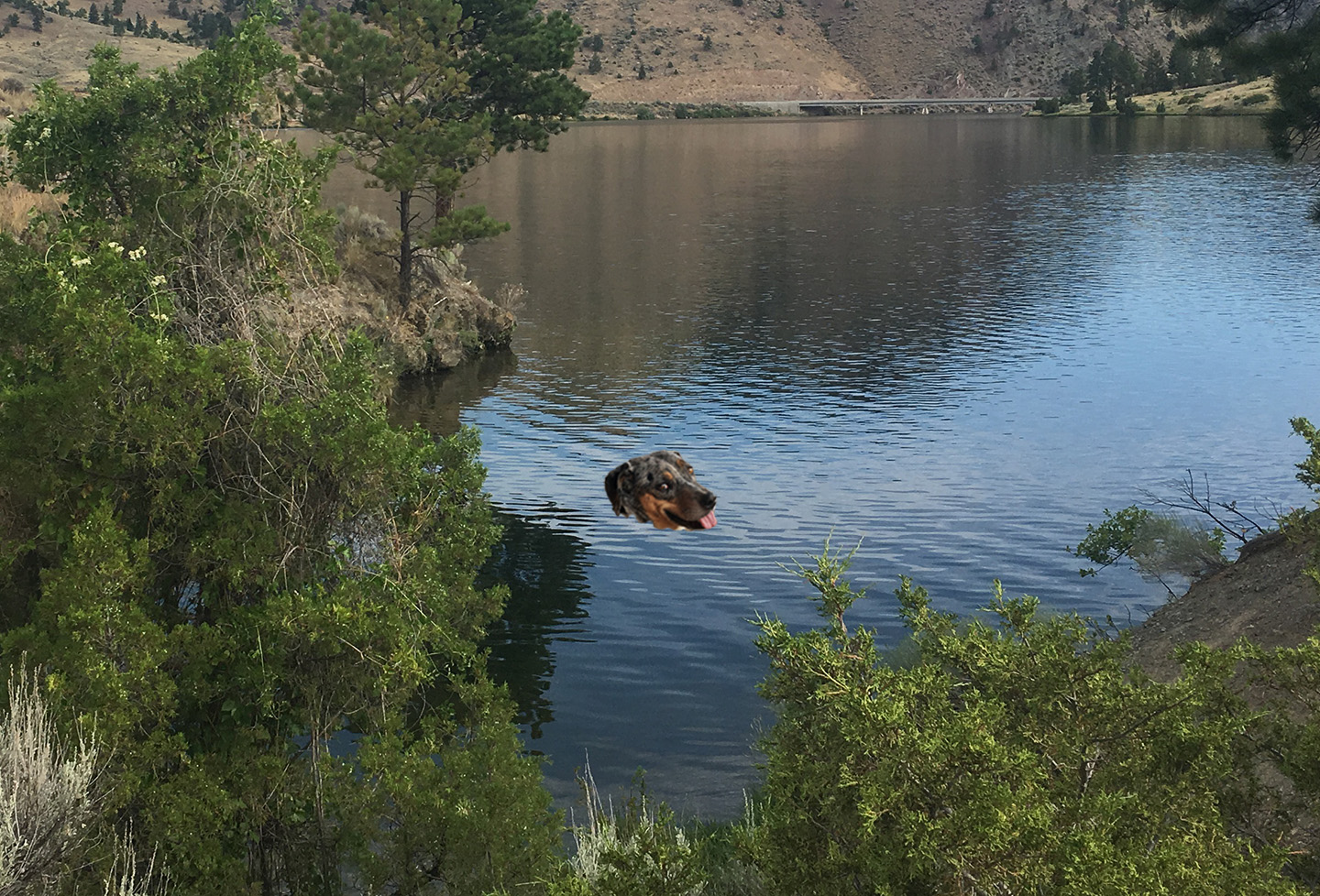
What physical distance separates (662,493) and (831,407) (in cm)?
3092

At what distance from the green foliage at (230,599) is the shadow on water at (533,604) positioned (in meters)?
6.94

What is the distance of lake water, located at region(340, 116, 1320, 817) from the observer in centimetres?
2150

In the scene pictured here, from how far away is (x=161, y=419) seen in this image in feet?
35.8

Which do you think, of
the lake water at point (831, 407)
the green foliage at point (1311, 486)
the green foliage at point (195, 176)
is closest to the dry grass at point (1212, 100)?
the lake water at point (831, 407)

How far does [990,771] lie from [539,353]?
37.2 metres

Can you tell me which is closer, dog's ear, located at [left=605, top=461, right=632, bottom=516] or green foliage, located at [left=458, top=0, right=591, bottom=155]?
dog's ear, located at [left=605, top=461, right=632, bottom=516]

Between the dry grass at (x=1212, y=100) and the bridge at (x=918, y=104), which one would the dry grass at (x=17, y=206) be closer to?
the dry grass at (x=1212, y=100)

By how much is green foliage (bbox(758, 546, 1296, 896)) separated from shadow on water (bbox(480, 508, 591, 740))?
11596 mm

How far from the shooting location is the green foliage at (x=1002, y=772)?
607cm

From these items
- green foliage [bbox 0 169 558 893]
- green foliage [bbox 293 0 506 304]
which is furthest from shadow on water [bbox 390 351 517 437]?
green foliage [bbox 0 169 558 893]

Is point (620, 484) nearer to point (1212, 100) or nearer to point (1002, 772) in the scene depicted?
point (1002, 772)

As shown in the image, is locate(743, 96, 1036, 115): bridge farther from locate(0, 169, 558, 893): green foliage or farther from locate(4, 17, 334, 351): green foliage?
locate(0, 169, 558, 893): green foliage

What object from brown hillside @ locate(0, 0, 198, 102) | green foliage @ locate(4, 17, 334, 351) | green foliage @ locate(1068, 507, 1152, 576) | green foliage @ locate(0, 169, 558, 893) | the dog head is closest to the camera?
the dog head

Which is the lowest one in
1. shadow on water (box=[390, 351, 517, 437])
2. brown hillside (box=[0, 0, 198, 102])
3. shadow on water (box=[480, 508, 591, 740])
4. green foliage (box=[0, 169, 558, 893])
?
shadow on water (box=[480, 508, 591, 740])
